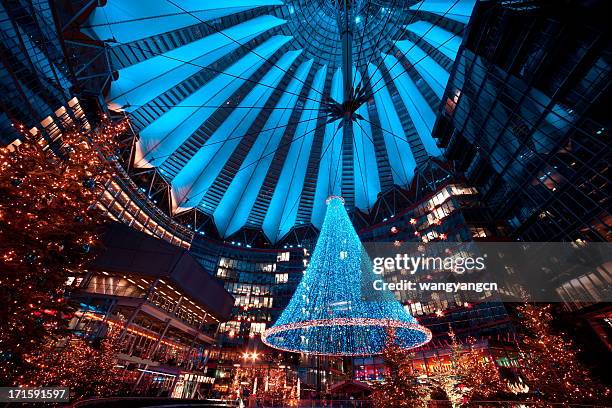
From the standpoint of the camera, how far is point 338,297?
12.4m

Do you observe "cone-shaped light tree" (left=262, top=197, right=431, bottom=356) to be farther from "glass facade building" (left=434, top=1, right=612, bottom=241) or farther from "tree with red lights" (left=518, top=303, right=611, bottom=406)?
"glass facade building" (left=434, top=1, right=612, bottom=241)

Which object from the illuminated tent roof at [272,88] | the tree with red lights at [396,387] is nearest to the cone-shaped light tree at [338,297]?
the tree with red lights at [396,387]

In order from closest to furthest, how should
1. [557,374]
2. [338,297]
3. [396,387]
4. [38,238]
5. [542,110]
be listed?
1. [38,238]
2. [338,297]
3. [557,374]
4. [396,387]
5. [542,110]

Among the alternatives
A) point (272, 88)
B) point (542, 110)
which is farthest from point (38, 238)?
point (542, 110)

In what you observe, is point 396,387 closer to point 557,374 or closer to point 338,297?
point 338,297

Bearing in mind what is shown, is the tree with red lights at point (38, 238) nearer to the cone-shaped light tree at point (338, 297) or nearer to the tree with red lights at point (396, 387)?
the cone-shaped light tree at point (338, 297)

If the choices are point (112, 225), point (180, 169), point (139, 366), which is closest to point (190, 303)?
point (139, 366)

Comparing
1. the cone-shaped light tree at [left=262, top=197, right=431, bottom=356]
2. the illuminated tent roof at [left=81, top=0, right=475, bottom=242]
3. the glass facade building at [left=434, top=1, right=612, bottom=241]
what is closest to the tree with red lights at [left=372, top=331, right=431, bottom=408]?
the cone-shaped light tree at [left=262, top=197, right=431, bottom=356]

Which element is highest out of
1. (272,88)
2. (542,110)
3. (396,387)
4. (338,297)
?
(272,88)

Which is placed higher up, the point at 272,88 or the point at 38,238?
the point at 272,88

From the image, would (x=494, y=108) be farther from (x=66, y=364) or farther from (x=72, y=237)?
(x=66, y=364)

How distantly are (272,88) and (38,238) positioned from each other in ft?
74.6

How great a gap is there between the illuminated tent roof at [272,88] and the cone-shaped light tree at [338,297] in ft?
37.1

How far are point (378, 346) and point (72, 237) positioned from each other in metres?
21.0
